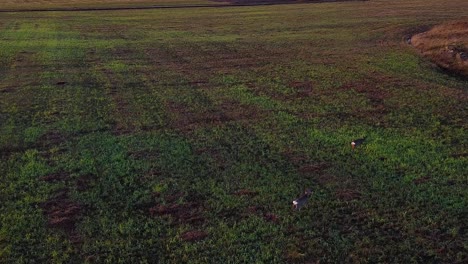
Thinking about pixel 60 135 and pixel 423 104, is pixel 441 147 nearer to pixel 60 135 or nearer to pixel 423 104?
pixel 423 104

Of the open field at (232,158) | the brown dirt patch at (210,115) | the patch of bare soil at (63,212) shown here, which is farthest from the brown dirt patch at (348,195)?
the brown dirt patch at (210,115)

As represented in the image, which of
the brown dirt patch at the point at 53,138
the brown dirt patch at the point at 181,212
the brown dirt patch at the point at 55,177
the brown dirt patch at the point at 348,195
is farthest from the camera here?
the brown dirt patch at the point at 53,138

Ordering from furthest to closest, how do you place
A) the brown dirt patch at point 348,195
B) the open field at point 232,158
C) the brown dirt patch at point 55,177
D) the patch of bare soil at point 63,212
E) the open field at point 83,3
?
the open field at point 83,3 < the brown dirt patch at point 55,177 < the brown dirt patch at point 348,195 < the patch of bare soil at point 63,212 < the open field at point 232,158

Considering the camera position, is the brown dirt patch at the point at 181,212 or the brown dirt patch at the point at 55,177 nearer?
the brown dirt patch at the point at 181,212

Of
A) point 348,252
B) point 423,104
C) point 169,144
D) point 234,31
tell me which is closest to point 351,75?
point 423,104

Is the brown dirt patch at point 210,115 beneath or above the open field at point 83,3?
beneath

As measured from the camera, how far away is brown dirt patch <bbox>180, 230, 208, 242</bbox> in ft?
27.7

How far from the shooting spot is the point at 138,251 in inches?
320

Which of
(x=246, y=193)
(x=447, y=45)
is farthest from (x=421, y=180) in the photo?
(x=447, y=45)

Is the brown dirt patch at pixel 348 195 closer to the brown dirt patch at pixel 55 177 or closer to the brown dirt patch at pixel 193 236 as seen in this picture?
the brown dirt patch at pixel 193 236

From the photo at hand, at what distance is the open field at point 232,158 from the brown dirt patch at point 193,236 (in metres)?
0.03

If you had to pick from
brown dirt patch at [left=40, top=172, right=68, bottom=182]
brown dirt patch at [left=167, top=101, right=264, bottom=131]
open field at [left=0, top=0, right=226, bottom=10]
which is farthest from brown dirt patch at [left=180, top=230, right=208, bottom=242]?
open field at [left=0, top=0, right=226, bottom=10]

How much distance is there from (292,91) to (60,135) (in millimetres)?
7543

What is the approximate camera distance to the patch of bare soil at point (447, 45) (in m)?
21.9
